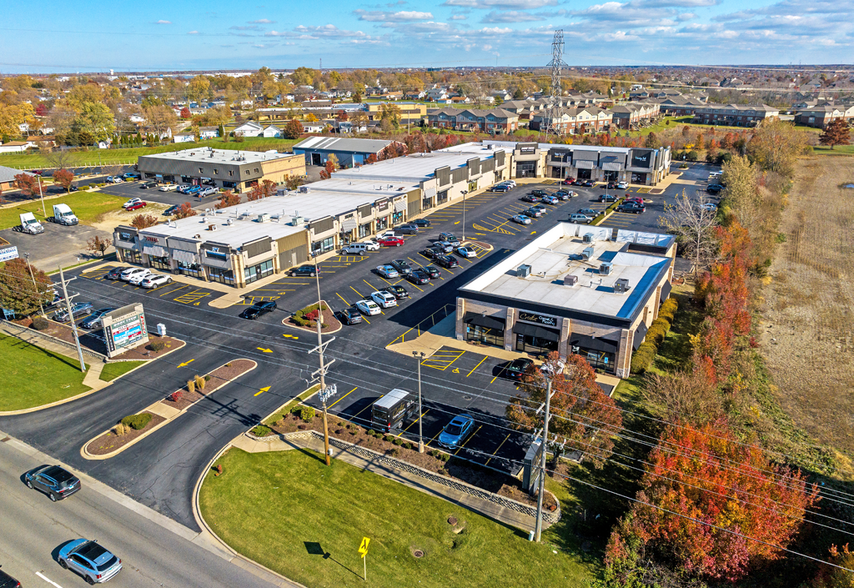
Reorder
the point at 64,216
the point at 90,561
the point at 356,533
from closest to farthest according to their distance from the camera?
1. the point at 90,561
2. the point at 356,533
3. the point at 64,216

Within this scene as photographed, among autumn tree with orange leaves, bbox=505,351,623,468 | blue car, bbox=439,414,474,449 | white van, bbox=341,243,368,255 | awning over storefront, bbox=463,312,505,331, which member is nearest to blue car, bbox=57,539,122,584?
blue car, bbox=439,414,474,449

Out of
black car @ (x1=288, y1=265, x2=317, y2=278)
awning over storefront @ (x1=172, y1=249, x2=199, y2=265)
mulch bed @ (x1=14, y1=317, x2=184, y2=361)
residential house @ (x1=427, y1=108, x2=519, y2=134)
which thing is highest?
residential house @ (x1=427, y1=108, x2=519, y2=134)

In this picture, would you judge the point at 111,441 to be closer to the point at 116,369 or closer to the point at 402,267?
the point at 116,369

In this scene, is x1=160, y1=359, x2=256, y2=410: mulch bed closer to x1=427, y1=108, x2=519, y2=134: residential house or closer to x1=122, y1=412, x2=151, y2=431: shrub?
x1=122, y1=412, x2=151, y2=431: shrub

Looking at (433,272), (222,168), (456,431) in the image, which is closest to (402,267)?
(433,272)

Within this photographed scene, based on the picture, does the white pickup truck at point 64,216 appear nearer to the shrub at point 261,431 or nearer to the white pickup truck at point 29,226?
the white pickup truck at point 29,226

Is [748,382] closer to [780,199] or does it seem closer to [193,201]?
[780,199]
